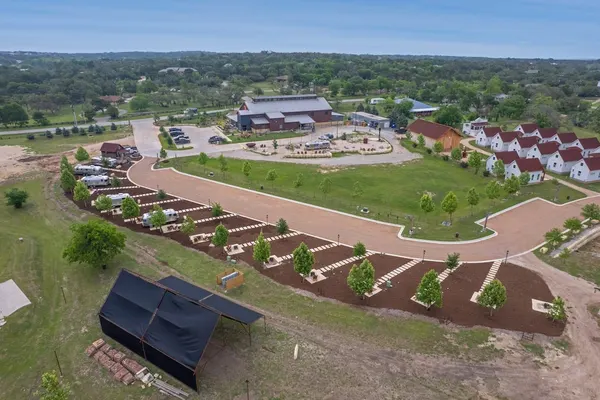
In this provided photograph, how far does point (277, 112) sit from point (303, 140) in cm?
1757

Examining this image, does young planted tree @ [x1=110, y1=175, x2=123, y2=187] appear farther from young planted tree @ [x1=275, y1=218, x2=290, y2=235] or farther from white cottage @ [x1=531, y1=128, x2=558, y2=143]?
white cottage @ [x1=531, y1=128, x2=558, y2=143]

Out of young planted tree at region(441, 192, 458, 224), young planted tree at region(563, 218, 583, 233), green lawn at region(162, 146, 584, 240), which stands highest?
young planted tree at region(441, 192, 458, 224)

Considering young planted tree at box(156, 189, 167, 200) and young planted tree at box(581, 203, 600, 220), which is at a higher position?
young planted tree at box(581, 203, 600, 220)

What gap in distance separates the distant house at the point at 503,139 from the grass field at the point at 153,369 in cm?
6420

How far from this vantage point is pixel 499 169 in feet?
212

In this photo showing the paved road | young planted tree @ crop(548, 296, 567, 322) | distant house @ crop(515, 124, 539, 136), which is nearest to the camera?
young planted tree @ crop(548, 296, 567, 322)

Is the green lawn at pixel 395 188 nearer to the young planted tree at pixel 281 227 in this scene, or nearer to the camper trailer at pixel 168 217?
the young planted tree at pixel 281 227

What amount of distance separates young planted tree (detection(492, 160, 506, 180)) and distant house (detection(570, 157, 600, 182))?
12751 mm

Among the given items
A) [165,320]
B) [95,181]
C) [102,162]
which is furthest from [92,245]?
[102,162]

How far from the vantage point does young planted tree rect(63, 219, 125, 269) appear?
34812 mm

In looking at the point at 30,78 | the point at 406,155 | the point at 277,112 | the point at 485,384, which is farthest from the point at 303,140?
the point at 30,78

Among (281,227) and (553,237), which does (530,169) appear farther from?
(281,227)

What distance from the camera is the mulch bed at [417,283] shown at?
30.4m

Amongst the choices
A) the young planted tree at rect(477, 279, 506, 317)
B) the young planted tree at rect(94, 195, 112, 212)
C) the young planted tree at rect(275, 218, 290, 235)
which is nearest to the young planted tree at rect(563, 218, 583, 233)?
the young planted tree at rect(477, 279, 506, 317)
